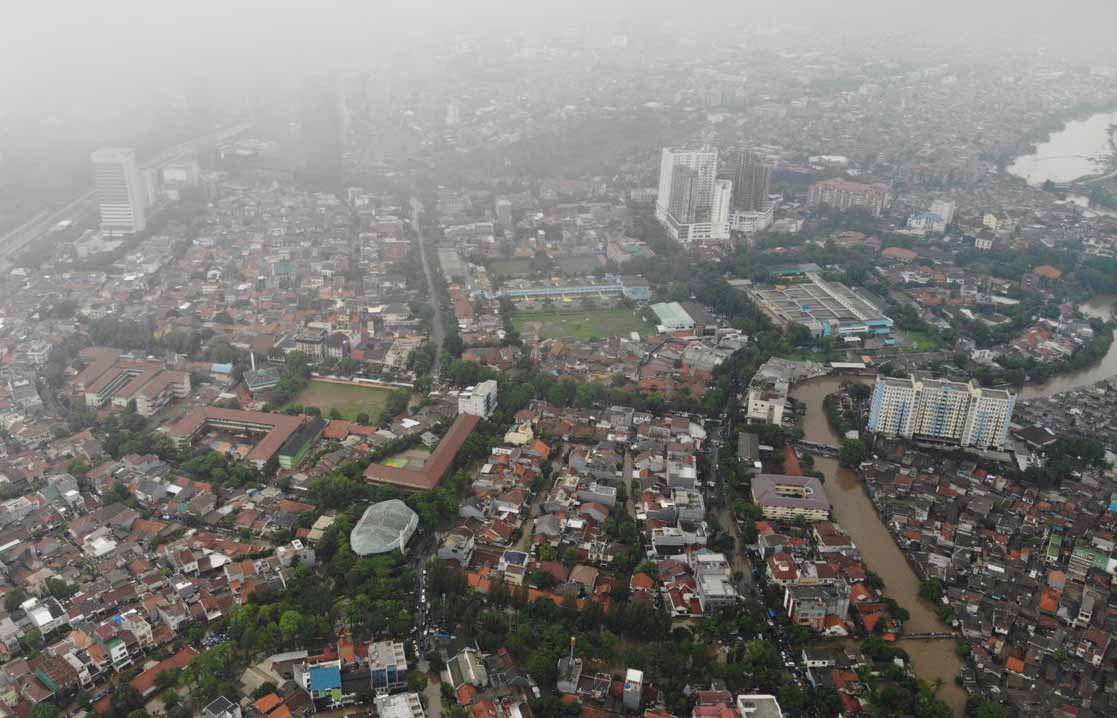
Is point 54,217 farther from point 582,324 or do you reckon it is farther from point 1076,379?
point 1076,379

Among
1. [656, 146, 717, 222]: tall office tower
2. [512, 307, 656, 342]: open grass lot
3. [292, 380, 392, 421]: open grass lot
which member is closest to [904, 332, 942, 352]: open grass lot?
[512, 307, 656, 342]: open grass lot

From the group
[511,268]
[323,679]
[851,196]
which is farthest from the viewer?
[851,196]

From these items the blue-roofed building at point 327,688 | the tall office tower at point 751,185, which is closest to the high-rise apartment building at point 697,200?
the tall office tower at point 751,185

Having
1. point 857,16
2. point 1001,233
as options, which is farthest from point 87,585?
point 857,16

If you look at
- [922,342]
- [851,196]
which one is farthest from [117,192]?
[851,196]

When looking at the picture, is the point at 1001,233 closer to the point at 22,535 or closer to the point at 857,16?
the point at 22,535

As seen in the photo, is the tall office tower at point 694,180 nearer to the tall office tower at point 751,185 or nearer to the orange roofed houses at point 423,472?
the tall office tower at point 751,185

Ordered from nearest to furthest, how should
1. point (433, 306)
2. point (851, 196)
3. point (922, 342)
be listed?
point (922, 342) → point (433, 306) → point (851, 196)

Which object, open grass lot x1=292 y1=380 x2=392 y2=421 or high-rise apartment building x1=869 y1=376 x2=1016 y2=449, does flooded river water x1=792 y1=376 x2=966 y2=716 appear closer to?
high-rise apartment building x1=869 y1=376 x2=1016 y2=449
